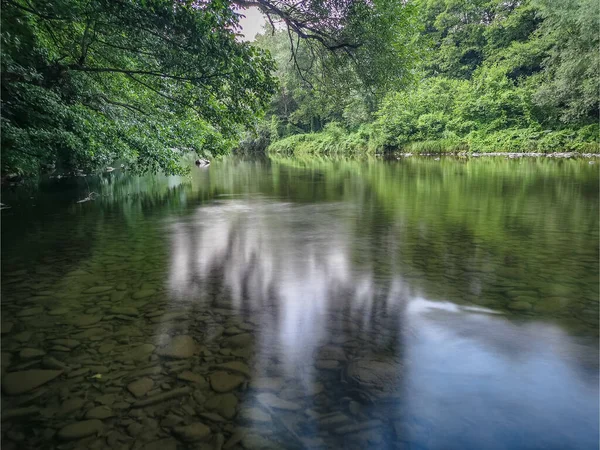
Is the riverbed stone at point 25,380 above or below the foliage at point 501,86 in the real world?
below

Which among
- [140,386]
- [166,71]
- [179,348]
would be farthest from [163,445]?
[166,71]

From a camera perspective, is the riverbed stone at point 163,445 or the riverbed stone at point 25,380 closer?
the riverbed stone at point 163,445

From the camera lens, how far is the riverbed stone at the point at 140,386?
12.1 feet

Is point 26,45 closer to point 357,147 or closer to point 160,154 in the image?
point 160,154

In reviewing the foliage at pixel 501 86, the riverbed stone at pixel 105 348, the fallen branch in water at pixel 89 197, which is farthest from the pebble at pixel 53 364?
the foliage at pixel 501 86

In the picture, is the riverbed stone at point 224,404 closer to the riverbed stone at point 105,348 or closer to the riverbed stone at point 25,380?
the riverbed stone at point 105,348

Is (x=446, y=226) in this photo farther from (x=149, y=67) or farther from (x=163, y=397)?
(x=149, y=67)

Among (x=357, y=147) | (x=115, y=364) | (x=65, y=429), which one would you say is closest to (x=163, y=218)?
(x=115, y=364)

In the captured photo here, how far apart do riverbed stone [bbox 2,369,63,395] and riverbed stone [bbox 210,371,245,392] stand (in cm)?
150

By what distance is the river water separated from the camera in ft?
11.0

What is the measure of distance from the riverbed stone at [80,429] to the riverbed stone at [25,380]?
78 centimetres

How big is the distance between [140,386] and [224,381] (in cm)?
76

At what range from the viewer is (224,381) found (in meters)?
3.90

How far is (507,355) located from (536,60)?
157 ft
